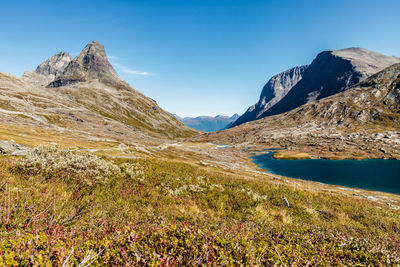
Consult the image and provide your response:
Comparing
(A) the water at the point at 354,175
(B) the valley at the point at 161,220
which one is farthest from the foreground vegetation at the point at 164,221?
(A) the water at the point at 354,175

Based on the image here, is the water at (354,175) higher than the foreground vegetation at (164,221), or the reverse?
the foreground vegetation at (164,221)

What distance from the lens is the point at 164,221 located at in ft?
22.6

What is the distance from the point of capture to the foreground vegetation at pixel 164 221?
4.62m

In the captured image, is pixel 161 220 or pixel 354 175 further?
pixel 354 175

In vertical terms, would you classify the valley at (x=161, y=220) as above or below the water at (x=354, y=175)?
above

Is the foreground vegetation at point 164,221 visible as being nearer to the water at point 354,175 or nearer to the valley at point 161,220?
the valley at point 161,220

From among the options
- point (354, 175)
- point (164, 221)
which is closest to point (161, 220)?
point (164, 221)

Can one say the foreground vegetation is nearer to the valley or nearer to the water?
the valley

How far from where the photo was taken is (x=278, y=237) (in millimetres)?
6754

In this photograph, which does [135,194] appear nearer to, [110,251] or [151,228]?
[151,228]

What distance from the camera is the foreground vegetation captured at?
4.62 meters

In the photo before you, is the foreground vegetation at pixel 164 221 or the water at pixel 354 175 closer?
the foreground vegetation at pixel 164 221

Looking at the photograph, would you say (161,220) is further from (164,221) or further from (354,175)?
(354,175)

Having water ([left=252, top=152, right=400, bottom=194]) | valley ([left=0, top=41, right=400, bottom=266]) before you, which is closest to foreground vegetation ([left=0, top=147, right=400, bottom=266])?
valley ([left=0, top=41, right=400, bottom=266])
